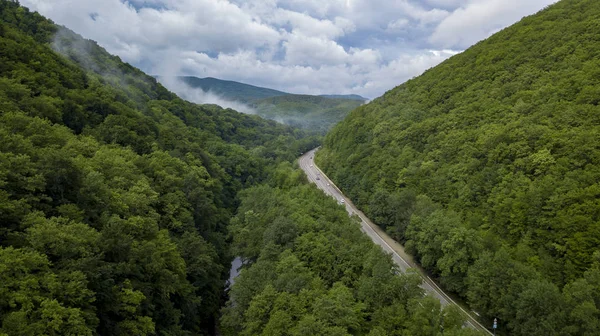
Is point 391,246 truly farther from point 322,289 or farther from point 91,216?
point 91,216

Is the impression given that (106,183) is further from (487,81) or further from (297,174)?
(487,81)

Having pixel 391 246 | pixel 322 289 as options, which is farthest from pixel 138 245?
pixel 391 246

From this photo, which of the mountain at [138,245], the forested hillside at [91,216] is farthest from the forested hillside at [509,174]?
the forested hillside at [91,216]

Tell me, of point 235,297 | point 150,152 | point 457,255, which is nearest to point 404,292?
point 457,255

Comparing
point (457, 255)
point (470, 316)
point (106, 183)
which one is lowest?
point (470, 316)

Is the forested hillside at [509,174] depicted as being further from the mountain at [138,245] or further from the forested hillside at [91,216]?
the forested hillside at [91,216]

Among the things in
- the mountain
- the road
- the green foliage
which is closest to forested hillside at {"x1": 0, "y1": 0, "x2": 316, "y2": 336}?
the mountain
